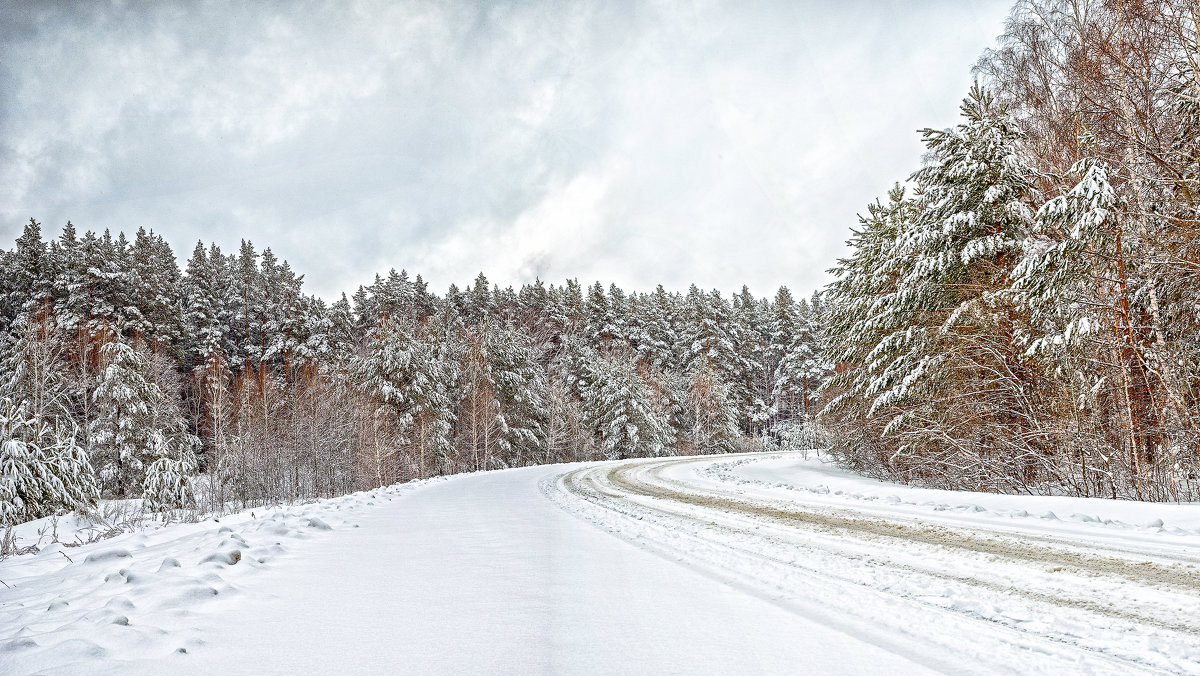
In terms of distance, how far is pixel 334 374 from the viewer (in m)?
37.1

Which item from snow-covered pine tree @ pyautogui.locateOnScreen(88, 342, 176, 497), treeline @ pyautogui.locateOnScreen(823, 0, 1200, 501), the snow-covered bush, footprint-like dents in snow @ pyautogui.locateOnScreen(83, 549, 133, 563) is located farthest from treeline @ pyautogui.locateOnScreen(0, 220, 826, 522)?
treeline @ pyautogui.locateOnScreen(823, 0, 1200, 501)

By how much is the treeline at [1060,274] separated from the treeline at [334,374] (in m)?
21.0

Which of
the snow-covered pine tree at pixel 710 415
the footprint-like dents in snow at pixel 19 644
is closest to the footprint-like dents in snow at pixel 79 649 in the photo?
the footprint-like dents in snow at pixel 19 644

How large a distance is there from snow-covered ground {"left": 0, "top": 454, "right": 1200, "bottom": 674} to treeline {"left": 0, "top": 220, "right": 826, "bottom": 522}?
1715 centimetres

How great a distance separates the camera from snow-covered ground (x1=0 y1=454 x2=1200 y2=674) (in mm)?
2551

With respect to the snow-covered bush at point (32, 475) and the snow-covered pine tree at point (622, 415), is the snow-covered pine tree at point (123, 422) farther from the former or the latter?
the snow-covered pine tree at point (622, 415)

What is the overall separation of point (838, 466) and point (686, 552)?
15.7 meters

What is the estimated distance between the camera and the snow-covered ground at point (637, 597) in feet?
8.37

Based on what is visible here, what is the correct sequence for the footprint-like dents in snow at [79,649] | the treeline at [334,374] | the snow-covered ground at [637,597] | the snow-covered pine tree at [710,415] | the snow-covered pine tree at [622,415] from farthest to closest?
the snow-covered pine tree at [710,415]
the snow-covered pine tree at [622,415]
the treeline at [334,374]
the snow-covered ground at [637,597]
the footprint-like dents in snow at [79,649]

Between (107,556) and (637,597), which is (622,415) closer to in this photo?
(107,556)

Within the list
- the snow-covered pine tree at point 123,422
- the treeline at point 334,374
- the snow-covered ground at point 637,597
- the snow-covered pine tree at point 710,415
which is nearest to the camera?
the snow-covered ground at point 637,597

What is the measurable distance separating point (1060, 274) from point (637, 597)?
30.0 ft

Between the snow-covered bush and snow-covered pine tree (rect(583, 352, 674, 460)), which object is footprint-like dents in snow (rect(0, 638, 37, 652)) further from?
snow-covered pine tree (rect(583, 352, 674, 460))

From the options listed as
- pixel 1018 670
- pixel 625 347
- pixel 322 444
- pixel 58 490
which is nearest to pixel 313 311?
pixel 322 444
